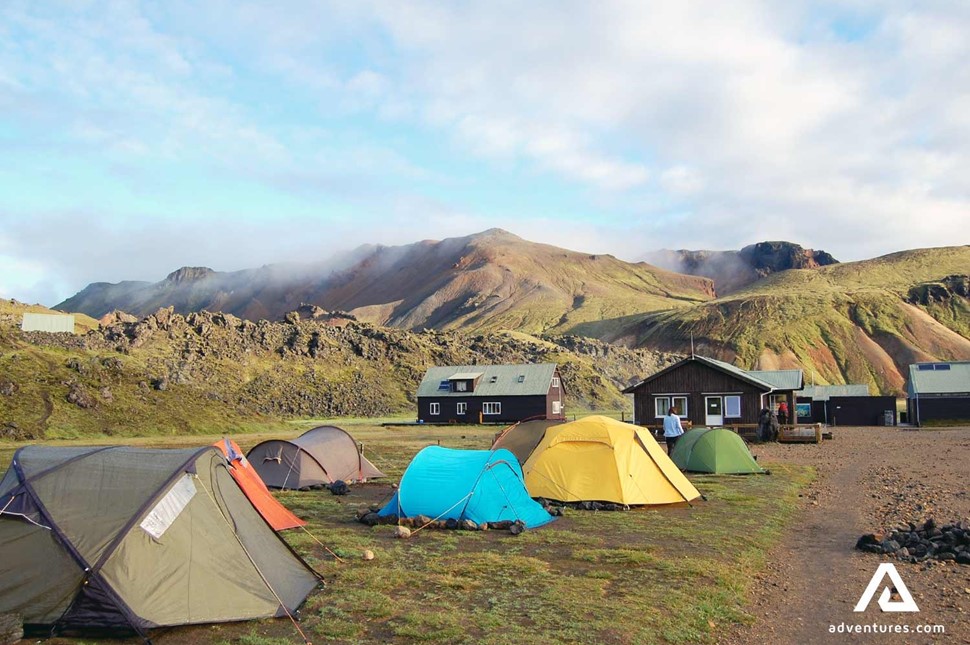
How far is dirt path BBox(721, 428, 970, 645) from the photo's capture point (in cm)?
900

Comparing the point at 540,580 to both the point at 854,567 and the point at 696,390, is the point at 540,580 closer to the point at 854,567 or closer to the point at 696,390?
the point at 854,567

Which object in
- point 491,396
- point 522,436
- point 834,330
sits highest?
point 834,330

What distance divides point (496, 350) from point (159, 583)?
92329mm

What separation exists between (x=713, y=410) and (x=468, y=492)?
34.3 metres

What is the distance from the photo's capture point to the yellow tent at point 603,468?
696 inches

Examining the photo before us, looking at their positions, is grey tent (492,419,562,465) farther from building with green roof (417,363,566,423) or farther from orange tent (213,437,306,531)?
building with green roof (417,363,566,423)

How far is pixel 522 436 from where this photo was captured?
21.9m

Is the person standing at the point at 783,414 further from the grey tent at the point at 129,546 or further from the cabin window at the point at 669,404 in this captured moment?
the grey tent at the point at 129,546

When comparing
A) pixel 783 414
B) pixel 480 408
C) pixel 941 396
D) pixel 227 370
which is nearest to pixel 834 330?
pixel 941 396

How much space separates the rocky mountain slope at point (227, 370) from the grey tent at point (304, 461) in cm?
2645

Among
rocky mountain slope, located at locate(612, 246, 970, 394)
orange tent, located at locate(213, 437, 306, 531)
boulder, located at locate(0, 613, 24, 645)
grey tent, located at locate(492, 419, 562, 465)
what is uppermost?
rocky mountain slope, located at locate(612, 246, 970, 394)

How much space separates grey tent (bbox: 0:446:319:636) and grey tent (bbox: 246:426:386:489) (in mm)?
11699

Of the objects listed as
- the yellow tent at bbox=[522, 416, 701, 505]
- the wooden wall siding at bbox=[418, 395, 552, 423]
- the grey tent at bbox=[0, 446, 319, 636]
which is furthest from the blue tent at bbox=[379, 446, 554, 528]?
the wooden wall siding at bbox=[418, 395, 552, 423]

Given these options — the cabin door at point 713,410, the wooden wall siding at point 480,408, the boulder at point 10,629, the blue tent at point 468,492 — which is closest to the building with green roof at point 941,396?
the cabin door at point 713,410
